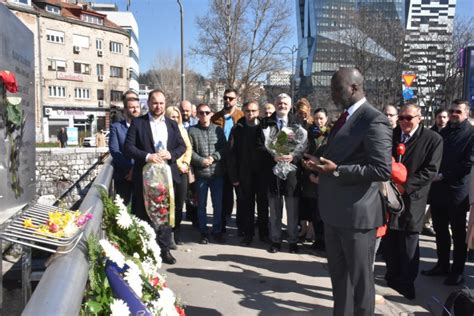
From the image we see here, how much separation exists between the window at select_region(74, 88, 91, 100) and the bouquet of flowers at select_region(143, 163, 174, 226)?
48.9 meters

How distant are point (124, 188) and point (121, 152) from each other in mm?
479

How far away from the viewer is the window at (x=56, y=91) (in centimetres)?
4769

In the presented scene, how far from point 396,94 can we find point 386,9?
778 centimetres

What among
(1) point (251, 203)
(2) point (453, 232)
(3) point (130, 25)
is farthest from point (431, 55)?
(3) point (130, 25)

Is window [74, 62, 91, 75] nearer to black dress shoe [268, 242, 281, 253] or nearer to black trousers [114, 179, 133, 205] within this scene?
black trousers [114, 179, 133, 205]

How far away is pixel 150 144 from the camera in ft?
16.4

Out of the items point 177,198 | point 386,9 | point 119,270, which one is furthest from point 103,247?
point 386,9

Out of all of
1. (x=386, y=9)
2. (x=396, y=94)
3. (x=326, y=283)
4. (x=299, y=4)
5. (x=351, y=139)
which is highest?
(x=299, y=4)

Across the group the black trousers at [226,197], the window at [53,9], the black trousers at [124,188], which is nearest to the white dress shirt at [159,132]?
the black trousers at [124,188]

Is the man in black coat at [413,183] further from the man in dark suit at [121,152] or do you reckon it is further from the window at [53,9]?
the window at [53,9]

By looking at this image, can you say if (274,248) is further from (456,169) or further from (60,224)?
(60,224)

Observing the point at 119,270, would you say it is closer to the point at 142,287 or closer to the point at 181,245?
the point at 142,287

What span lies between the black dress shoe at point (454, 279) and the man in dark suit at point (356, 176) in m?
1.96

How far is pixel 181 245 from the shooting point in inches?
238
